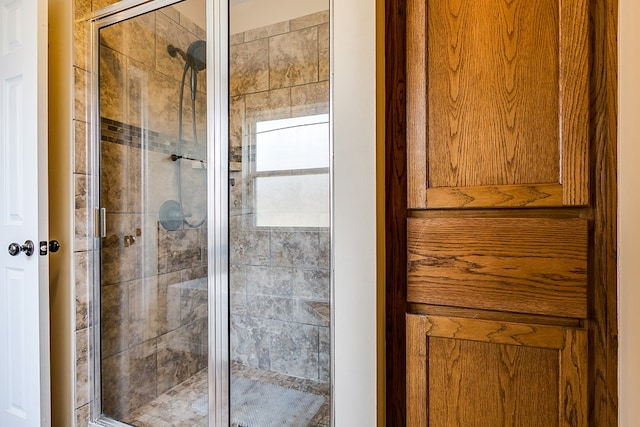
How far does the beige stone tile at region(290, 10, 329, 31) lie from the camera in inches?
51.5

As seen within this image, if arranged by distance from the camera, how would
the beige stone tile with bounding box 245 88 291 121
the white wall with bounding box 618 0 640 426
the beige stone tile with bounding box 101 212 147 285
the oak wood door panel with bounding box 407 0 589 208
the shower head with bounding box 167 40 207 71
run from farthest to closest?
the beige stone tile with bounding box 245 88 291 121
the beige stone tile with bounding box 101 212 147 285
the shower head with bounding box 167 40 207 71
the oak wood door panel with bounding box 407 0 589 208
the white wall with bounding box 618 0 640 426

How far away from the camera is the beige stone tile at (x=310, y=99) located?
56.2 inches

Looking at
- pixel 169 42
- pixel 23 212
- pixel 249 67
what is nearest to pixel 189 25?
pixel 169 42

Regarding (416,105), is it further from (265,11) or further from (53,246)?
(53,246)

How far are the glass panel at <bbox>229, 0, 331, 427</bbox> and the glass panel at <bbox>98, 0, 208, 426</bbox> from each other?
223 millimetres

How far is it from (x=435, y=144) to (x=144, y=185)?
4.54ft

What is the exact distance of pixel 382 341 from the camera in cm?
87

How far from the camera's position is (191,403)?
58.3 inches

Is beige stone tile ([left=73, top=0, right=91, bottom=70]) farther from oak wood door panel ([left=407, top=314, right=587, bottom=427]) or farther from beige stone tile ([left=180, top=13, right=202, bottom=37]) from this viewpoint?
oak wood door panel ([left=407, top=314, right=587, bottom=427])

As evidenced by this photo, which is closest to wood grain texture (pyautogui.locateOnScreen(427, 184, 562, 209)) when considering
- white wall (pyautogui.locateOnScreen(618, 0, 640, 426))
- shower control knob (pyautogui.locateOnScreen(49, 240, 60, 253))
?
white wall (pyautogui.locateOnScreen(618, 0, 640, 426))

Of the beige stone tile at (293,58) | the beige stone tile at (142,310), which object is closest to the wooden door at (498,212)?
the beige stone tile at (293,58)

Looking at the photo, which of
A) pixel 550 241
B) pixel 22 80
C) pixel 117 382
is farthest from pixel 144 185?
pixel 550 241

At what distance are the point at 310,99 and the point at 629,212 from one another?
4.13 feet

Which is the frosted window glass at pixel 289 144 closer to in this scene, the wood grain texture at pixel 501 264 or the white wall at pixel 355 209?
the white wall at pixel 355 209
